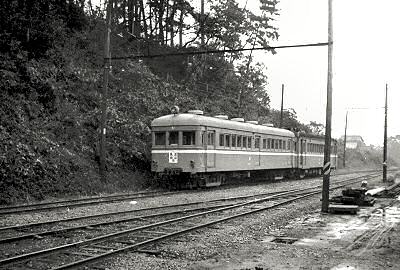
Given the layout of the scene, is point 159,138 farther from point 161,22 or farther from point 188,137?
point 161,22

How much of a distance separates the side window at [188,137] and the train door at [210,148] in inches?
22.9

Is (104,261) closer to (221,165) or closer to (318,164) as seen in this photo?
(221,165)

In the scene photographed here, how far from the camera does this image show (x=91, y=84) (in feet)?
86.9


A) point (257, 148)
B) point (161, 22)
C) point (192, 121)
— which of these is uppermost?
point (161, 22)

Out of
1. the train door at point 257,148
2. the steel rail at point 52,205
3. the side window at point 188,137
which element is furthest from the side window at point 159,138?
the train door at point 257,148

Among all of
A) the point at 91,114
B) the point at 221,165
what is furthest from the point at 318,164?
the point at 91,114

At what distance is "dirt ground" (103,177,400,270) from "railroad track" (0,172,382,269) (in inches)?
15.9

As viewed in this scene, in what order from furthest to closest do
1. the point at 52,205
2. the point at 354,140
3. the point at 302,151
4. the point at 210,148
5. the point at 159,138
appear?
the point at 354,140 < the point at 302,151 < the point at 159,138 < the point at 210,148 < the point at 52,205

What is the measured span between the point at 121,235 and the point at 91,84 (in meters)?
17.1

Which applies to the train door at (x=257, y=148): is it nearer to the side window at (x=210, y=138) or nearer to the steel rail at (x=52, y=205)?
the side window at (x=210, y=138)

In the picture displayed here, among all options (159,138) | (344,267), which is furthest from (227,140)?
(344,267)

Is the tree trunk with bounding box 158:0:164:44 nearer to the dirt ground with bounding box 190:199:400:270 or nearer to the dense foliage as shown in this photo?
the dense foliage

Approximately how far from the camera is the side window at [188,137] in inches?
877

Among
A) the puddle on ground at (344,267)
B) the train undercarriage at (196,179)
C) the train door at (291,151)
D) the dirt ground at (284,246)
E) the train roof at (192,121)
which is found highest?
the train roof at (192,121)
